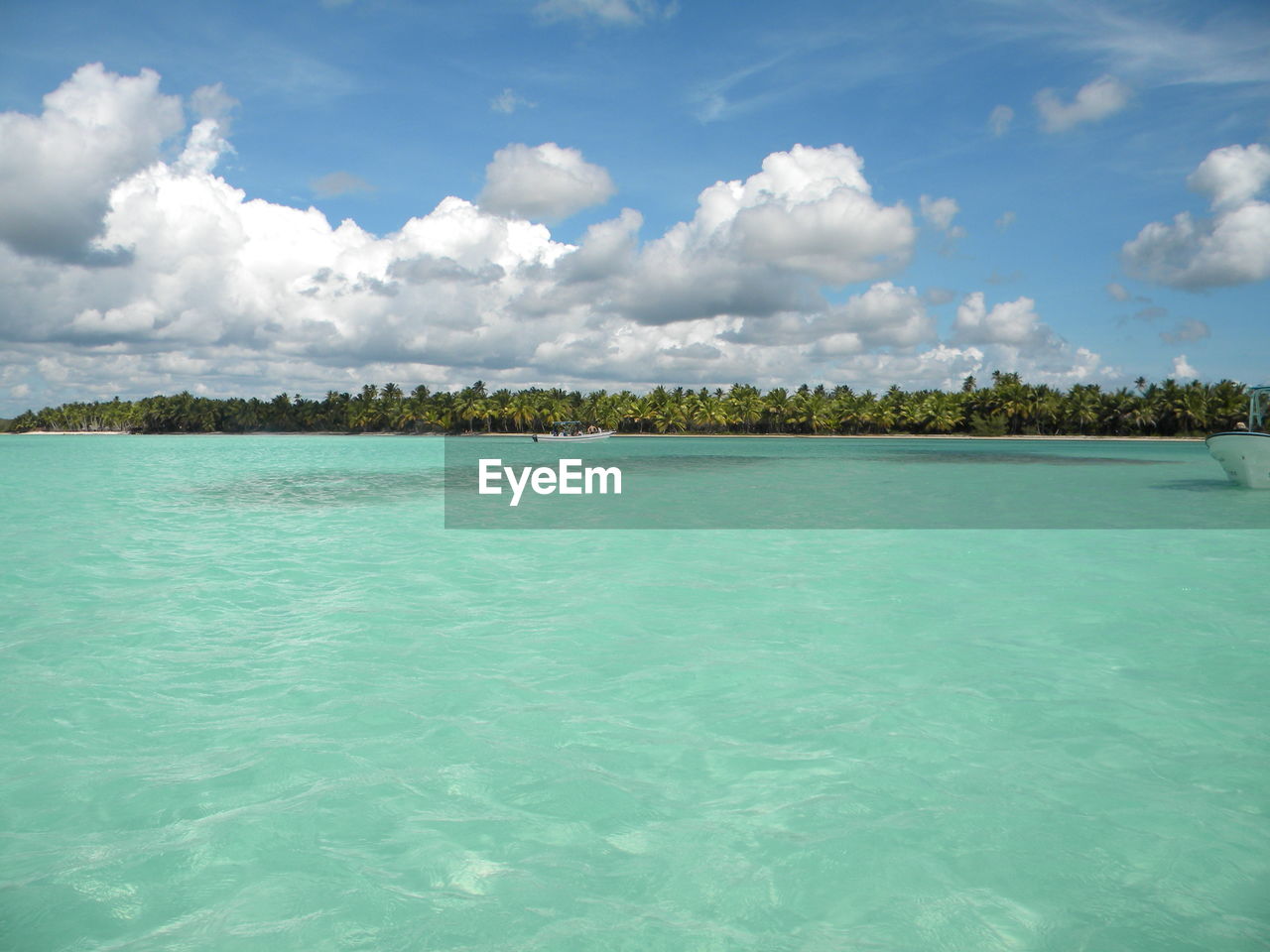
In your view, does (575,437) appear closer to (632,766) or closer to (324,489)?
(324,489)

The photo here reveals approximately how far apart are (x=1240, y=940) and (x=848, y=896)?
2061 mm

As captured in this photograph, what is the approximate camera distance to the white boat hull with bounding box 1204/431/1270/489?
29.6m

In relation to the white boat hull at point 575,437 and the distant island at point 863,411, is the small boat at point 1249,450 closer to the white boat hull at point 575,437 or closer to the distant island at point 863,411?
the white boat hull at point 575,437

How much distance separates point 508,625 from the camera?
1097 centimetres

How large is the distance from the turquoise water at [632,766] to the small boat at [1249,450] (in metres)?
21.2

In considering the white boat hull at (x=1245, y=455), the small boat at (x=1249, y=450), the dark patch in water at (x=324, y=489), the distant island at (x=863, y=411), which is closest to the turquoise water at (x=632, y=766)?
the dark patch in water at (x=324, y=489)

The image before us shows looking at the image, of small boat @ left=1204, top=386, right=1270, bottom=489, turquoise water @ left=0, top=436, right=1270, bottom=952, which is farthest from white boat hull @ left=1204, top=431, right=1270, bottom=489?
turquoise water @ left=0, top=436, right=1270, bottom=952

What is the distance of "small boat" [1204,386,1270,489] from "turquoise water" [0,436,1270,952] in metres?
21.2

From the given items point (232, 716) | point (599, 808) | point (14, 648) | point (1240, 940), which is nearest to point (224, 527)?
point (14, 648)

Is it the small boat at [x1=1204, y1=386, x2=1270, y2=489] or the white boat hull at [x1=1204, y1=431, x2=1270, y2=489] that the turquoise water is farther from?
the white boat hull at [x1=1204, y1=431, x2=1270, y2=489]

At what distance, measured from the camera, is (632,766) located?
20.7 feet

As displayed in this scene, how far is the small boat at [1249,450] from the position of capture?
29406mm

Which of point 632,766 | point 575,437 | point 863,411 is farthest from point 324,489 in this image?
point 863,411

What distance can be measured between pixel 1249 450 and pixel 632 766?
34.1 m
